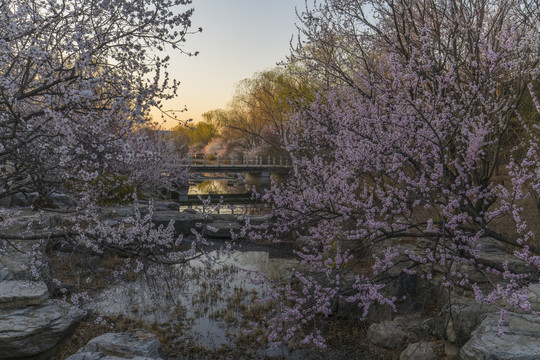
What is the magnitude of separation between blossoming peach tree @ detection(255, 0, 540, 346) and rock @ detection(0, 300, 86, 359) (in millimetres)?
3450

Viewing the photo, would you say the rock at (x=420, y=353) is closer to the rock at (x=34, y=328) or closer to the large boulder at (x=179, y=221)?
the rock at (x=34, y=328)

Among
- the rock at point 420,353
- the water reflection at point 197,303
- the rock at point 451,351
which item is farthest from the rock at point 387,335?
the water reflection at point 197,303

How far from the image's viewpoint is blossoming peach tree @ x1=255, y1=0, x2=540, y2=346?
455 centimetres

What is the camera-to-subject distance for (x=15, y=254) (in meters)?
9.33

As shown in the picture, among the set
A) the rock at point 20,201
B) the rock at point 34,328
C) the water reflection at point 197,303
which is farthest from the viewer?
the rock at point 20,201

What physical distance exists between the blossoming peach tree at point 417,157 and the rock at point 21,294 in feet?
13.1

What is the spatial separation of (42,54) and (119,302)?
23.8 ft

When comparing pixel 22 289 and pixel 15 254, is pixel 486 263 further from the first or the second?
pixel 15 254

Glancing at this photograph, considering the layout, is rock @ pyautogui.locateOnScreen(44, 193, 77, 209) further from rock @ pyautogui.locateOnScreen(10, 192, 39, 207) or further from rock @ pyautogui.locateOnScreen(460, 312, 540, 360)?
rock @ pyautogui.locateOnScreen(460, 312, 540, 360)

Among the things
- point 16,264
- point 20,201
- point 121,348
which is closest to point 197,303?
point 121,348

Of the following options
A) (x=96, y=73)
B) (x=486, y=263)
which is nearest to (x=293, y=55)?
(x=96, y=73)

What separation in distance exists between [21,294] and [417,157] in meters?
6.47

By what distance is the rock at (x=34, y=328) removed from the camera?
613 cm

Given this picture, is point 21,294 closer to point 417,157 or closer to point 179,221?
point 417,157
